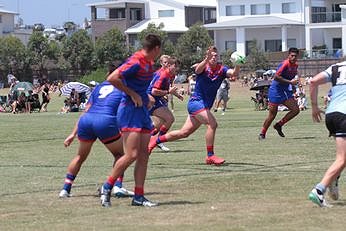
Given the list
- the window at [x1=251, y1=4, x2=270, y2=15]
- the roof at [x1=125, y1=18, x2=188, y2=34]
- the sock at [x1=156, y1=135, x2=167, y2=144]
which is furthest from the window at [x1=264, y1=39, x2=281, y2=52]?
the sock at [x1=156, y1=135, x2=167, y2=144]

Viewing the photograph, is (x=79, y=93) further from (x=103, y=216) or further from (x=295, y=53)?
(x=103, y=216)

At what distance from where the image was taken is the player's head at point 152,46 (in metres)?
10.6

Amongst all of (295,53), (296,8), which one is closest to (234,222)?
(295,53)

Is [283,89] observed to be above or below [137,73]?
below

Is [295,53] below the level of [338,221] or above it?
above

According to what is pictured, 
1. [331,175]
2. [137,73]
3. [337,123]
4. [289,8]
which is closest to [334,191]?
[331,175]

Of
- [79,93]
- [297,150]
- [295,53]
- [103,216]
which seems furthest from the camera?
[79,93]

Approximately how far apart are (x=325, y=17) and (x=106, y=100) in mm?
79339

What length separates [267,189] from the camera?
12094 mm

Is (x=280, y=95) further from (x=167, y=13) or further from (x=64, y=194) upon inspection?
(x=167, y=13)

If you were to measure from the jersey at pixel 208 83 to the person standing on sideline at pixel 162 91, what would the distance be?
4.06ft

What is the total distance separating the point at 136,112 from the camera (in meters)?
10.7

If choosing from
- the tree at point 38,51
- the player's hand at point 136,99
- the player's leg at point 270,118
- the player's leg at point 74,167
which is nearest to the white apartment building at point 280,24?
the tree at point 38,51

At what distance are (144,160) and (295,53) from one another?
32.0 ft
